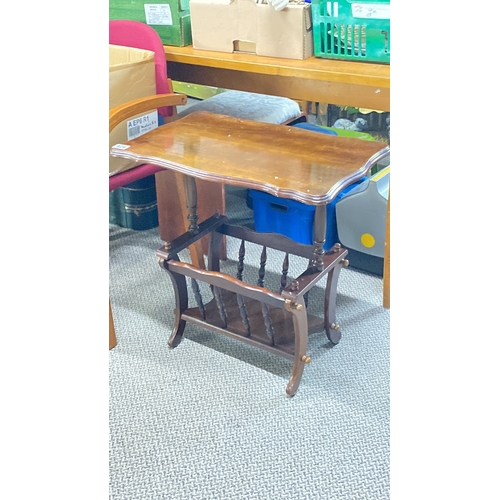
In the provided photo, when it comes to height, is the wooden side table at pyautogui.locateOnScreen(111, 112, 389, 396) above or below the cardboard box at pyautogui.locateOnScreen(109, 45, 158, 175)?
below

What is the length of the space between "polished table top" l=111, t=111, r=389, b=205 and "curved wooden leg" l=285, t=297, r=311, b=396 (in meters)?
0.32

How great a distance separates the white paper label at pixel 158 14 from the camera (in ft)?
6.25

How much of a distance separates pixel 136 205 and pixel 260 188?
1.16 m

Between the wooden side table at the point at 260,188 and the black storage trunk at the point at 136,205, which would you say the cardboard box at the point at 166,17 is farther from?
the black storage trunk at the point at 136,205

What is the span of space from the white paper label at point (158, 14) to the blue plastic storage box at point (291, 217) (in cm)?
66

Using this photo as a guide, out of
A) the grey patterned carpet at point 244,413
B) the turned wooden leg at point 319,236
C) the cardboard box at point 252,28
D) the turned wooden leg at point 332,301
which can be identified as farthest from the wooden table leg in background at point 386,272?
the cardboard box at point 252,28

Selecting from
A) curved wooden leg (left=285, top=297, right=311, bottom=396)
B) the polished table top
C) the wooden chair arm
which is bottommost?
curved wooden leg (left=285, top=297, right=311, bottom=396)

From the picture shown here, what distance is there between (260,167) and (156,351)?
0.67m

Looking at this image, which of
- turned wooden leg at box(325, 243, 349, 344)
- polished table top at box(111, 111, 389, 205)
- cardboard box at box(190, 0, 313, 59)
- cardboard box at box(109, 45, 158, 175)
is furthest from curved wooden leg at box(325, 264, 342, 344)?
cardboard box at box(109, 45, 158, 175)

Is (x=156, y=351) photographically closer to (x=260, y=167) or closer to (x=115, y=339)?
(x=115, y=339)

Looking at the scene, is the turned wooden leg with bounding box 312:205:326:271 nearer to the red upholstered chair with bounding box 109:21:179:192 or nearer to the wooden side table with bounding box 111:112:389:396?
the wooden side table with bounding box 111:112:389:396

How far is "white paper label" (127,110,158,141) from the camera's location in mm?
1759

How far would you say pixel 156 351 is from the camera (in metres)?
1.66

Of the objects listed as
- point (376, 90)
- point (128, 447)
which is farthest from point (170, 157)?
point (128, 447)
